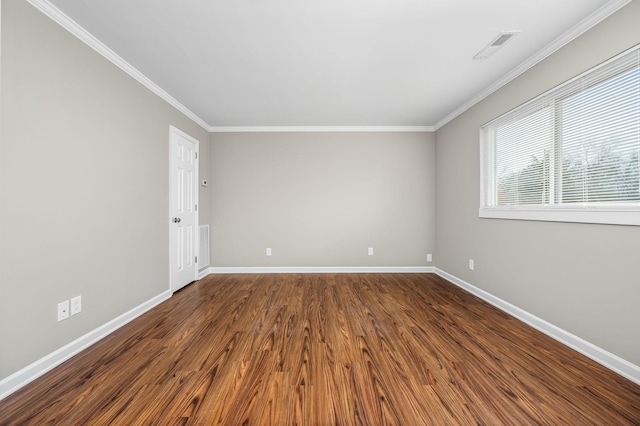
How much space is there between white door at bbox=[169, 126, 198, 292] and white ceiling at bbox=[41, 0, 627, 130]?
25.5 inches

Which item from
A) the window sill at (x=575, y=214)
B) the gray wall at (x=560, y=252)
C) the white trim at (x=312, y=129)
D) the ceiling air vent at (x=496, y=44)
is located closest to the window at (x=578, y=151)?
the window sill at (x=575, y=214)

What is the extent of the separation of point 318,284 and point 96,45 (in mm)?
3441

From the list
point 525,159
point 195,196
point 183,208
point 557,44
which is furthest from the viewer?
point 195,196

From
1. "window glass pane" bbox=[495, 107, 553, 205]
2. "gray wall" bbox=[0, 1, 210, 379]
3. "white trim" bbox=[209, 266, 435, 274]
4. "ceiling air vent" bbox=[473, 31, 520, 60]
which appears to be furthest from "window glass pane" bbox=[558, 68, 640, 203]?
"gray wall" bbox=[0, 1, 210, 379]

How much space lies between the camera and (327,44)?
229 centimetres

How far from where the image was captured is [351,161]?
4.59m

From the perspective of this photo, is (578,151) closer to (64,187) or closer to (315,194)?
(315,194)

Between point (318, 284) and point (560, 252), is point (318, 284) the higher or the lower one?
the lower one

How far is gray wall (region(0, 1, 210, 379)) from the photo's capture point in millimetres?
1624

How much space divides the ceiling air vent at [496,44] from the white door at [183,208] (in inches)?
138

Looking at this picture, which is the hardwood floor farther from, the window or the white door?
the window

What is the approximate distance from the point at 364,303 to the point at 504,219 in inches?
70.3

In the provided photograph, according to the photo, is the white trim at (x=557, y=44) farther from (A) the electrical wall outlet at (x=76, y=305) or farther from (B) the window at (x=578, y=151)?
(A) the electrical wall outlet at (x=76, y=305)

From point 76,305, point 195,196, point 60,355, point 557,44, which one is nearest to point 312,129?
point 195,196
